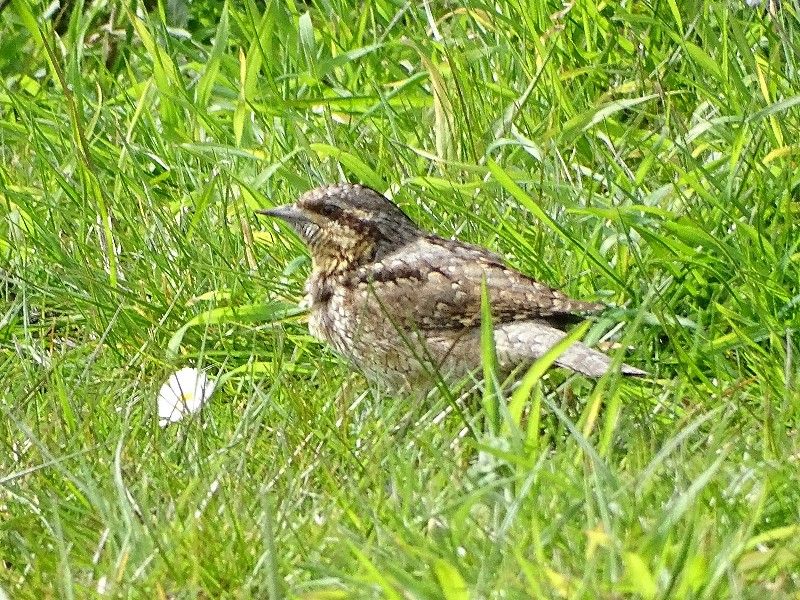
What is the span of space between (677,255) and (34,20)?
2811 mm

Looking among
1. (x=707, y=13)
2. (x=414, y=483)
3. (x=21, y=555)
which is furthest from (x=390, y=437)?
(x=707, y=13)

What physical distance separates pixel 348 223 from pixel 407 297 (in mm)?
363

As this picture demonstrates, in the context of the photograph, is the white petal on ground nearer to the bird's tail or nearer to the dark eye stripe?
the dark eye stripe

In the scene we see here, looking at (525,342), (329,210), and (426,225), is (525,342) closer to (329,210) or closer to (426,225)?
(329,210)

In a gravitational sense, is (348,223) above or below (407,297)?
above

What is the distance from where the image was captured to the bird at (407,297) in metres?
5.11

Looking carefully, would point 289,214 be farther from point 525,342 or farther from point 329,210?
point 525,342

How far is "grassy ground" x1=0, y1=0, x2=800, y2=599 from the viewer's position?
11.7 ft

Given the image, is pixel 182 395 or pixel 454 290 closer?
pixel 182 395

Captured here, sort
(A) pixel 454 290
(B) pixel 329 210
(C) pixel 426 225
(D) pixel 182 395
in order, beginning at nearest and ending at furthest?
(D) pixel 182 395 → (A) pixel 454 290 → (B) pixel 329 210 → (C) pixel 426 225

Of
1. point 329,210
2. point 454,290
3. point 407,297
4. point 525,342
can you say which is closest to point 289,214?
point 329,210

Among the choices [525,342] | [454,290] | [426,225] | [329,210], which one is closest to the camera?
[525,342]

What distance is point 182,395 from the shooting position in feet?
15.8

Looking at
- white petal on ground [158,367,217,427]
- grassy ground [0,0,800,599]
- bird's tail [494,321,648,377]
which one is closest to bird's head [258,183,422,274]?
grassy ground [0,0,800,599]
